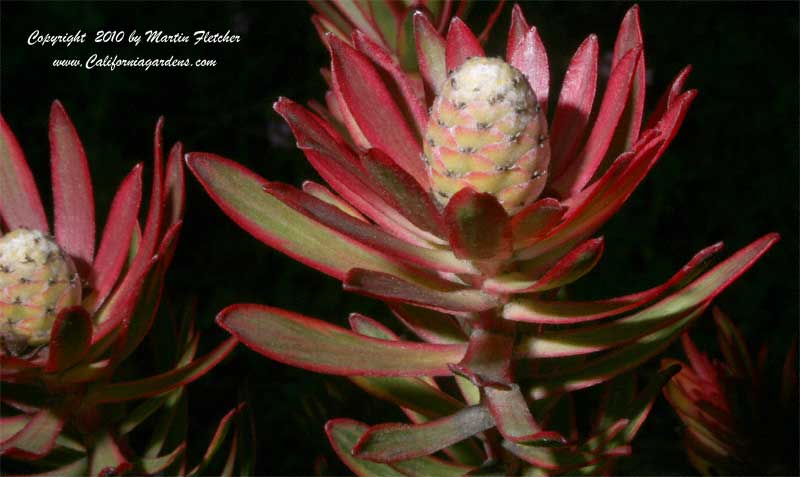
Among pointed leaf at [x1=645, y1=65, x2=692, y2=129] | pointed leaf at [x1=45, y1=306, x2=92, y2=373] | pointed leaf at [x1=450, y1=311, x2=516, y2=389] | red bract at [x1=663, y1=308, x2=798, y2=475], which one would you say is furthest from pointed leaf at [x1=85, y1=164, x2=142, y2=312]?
red bract at [x1=663, y1=308, x2=798, y2=475]

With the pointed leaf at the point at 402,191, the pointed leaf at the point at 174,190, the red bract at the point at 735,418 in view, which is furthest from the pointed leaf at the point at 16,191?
the red bract at the point at 735,418

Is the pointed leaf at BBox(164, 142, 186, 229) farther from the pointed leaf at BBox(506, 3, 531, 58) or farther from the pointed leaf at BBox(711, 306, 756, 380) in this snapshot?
the pointed leaf at BBox(711, 306, 756, 380)

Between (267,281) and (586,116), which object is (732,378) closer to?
(586,116)

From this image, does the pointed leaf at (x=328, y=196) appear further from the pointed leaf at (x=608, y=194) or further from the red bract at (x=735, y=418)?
the red bract at (x=735, y=418)

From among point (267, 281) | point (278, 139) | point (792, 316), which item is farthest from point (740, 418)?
point (278, 139)

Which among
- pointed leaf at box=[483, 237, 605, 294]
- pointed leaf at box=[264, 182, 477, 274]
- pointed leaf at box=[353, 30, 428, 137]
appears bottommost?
pointed leaf at box=[483, 237, 605, 294]

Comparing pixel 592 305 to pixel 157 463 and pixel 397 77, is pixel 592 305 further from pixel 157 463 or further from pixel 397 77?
pixel 157 463
